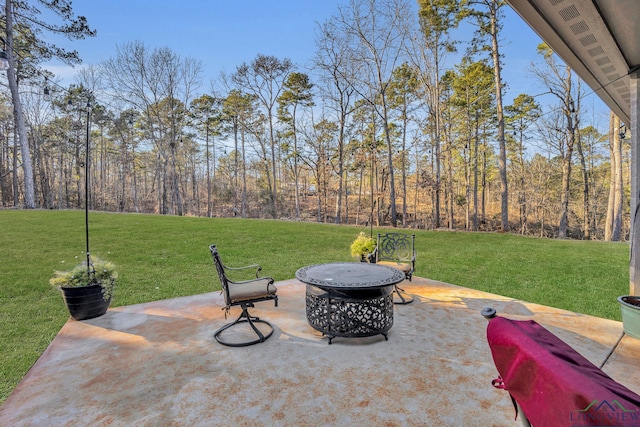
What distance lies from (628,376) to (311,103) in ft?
54.6

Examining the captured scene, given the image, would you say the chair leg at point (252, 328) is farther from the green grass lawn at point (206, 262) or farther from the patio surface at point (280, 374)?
the green grass lawn at point (206, 262)

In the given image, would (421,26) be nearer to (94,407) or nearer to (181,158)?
(94,407)

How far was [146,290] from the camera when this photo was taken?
4.25 meters

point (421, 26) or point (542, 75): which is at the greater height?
point (421, 26)

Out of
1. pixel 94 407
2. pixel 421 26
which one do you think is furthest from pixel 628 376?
pixel 421 26

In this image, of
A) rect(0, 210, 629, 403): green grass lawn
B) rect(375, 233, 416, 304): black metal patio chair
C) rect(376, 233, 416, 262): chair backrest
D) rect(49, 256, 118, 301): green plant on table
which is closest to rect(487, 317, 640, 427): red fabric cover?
rect(0, 210, 629, 403): green grass lawn

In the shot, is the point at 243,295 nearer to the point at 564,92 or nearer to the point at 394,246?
the point at 394,246

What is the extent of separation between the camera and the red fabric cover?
57cm

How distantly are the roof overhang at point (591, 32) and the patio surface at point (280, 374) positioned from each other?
2411mm

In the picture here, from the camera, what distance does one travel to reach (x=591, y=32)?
2.03 metres

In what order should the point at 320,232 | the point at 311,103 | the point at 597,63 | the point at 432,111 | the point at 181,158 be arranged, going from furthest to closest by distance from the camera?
the point at 181,158 → the point at 311,103 → the point at 432,111 → the point at 320,232 → the point at 597,63

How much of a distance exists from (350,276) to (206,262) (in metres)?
4.29

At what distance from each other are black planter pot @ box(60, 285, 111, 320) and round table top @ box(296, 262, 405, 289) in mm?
2193

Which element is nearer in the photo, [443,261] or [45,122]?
[443,261]
